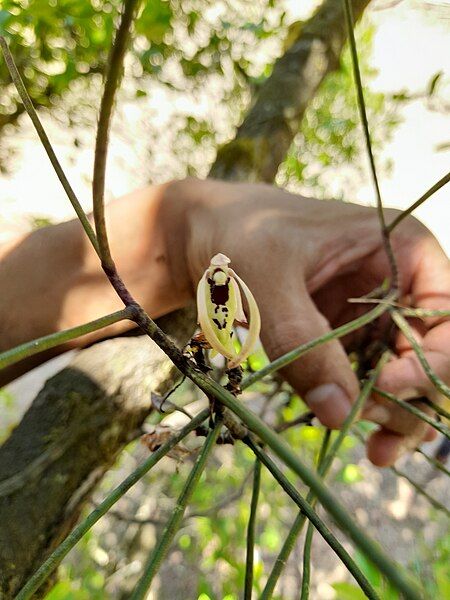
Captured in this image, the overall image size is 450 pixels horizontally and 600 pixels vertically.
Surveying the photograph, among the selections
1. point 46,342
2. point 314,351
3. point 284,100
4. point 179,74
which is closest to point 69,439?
point 314,351

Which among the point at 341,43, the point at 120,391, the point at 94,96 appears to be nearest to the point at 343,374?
the point at 120,391

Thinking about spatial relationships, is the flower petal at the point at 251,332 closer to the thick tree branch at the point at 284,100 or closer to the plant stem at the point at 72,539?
the plant stem at the point at 72,539

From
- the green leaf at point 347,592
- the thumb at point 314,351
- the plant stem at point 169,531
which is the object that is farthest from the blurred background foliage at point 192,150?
the plant stem at point 169,531

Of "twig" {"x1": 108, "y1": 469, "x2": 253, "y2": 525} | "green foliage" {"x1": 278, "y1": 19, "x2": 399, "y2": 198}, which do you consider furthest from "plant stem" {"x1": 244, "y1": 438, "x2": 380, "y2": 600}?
"green foliage" {"x1": 278, "y1": 19, "x2": 399, "y2": 198}

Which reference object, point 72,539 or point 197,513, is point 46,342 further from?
point 197,513

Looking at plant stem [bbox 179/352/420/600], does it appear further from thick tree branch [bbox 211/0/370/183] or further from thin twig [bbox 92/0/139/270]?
thick tree branch [bbox 211/0/370/183]
